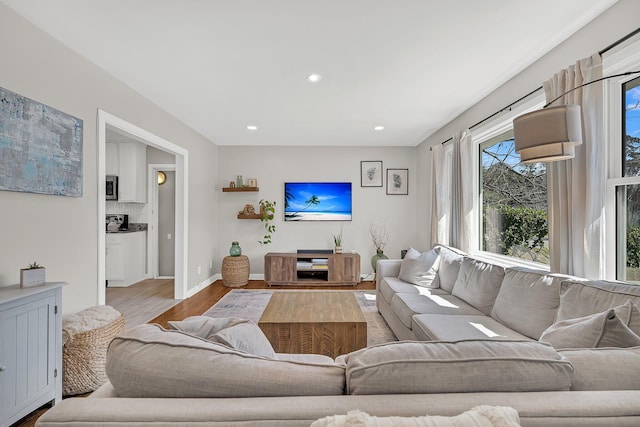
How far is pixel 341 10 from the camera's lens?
6.45ft

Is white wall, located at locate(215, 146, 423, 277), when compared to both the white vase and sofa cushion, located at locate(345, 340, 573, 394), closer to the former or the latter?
the white vase

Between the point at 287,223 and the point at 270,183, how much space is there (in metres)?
0.83

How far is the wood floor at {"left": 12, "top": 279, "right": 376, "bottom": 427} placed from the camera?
12.2 feet

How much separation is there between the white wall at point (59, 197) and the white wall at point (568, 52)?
3.43m

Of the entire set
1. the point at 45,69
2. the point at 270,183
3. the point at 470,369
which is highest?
the point at 45,69

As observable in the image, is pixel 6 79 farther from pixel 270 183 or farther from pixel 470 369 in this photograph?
pixel 270 183

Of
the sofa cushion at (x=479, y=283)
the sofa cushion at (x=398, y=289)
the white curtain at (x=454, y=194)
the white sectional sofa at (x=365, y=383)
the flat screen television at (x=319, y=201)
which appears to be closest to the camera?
the white sectional sofa at (x=365, y=383)

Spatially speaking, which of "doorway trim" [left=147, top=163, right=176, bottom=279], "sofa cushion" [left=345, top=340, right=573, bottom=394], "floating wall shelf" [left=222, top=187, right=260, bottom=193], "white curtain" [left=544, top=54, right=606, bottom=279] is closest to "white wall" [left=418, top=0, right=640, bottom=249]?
"white curtain" [left=544, top=54, right=606, bottom=279]

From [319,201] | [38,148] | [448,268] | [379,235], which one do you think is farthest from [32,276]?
[379,235]

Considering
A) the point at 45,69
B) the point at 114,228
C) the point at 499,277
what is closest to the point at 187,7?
the point at 45,69

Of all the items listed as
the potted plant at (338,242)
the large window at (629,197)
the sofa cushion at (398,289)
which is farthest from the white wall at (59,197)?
the large window at (629,197)

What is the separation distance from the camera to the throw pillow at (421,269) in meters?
3.44

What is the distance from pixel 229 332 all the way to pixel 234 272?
420cm

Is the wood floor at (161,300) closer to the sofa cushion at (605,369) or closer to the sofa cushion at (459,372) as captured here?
the sofa cushion at (459,372)
